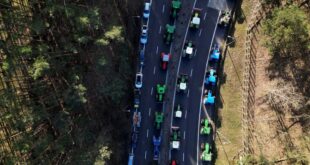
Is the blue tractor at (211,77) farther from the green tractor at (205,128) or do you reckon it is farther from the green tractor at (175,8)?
the green tractor at (175,8)

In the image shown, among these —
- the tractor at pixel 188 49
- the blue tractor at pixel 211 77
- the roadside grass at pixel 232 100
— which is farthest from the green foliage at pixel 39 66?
the roadside grass at pixel 232 100

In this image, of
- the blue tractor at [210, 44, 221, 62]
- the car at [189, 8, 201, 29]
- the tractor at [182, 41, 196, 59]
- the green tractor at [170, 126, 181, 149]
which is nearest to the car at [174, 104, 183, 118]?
the green tractor at [170, 126, 181, 149]

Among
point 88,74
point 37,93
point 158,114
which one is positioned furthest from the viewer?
point 158,114

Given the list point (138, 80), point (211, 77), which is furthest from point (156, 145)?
point (211, 77)

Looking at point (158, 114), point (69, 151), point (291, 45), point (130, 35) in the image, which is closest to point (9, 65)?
point (69, 151)

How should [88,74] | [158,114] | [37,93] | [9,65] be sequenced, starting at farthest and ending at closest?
[158,114]
[88,74]
[37,93]
[9,65]

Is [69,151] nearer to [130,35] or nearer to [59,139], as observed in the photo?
[59,139]
